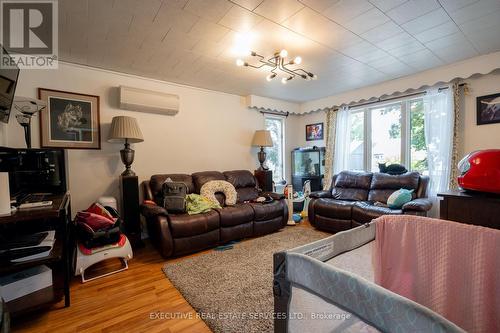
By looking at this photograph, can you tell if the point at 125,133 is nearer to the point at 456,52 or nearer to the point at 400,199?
the point at 400,199

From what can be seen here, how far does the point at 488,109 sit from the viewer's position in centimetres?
277

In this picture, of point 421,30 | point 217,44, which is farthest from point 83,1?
point 421,30

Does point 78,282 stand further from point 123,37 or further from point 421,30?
point 421,30

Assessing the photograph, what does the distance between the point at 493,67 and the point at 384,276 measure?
3158 millimetres

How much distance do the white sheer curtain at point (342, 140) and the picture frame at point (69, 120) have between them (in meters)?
3.95

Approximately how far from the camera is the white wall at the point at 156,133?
106 inches

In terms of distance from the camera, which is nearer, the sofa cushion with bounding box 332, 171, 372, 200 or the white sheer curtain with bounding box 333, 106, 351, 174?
the sofa cushion with bounding box 332, 171, 372, 200

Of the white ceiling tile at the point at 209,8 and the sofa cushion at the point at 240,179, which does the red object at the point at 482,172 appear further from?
the sofa cushion at the point at 240,179

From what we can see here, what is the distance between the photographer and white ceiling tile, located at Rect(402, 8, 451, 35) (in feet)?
6.07

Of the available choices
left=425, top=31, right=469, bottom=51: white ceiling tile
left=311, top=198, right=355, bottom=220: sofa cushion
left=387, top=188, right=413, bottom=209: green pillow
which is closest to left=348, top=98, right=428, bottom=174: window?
left=387, top=188, right=413, bottom=209: green pillow

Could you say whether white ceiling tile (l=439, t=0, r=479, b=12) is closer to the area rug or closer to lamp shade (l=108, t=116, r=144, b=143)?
the area rug

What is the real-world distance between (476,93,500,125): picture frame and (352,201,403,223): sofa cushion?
1590 mm

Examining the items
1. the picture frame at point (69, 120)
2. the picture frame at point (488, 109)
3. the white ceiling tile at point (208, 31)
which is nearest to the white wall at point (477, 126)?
the picture frame at point (488, 109)

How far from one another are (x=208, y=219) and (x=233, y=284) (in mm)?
886
